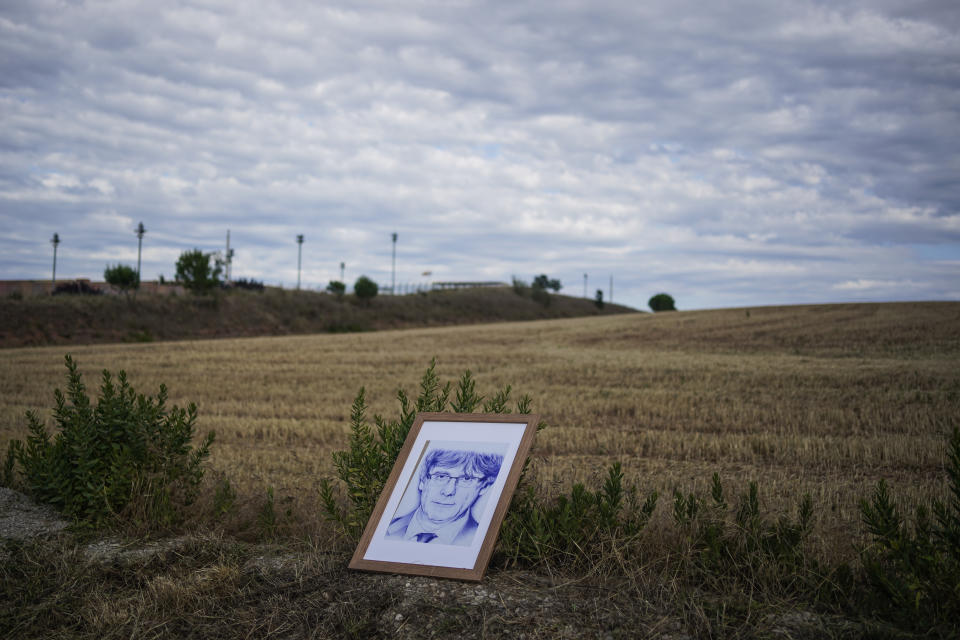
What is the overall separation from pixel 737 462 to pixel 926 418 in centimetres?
465

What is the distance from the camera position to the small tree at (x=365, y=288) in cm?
7431

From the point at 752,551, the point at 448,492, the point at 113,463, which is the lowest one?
the point at 752,551

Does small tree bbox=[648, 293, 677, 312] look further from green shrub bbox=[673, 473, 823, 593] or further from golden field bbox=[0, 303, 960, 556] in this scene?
green shrub bbox=[673, 473, 823, 593]

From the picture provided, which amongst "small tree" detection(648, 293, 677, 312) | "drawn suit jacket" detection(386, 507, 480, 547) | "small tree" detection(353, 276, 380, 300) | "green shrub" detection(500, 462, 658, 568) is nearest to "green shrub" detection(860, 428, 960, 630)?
"green shrub" detection(500, 462, 658, 568)

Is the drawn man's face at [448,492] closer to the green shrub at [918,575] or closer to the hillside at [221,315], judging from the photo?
the green shrub at [918,575]

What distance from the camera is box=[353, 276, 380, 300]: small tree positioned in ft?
244

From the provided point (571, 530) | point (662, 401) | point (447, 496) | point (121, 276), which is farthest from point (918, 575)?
point (121, 276)

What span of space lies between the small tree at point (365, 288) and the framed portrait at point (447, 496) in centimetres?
7058

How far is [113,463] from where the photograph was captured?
17.9 feet

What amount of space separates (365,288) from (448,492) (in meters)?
71.2

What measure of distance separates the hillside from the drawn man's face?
47.8 meters

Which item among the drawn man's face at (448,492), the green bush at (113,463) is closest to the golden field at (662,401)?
the green bush at (113,463)

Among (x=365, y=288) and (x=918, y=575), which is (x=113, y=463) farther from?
(x=365, y=288)

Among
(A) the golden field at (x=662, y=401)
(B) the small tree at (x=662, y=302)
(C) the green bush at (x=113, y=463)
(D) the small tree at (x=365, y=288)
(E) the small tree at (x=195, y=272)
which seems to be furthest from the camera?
(B) the small tree at (x=662, y=302)
